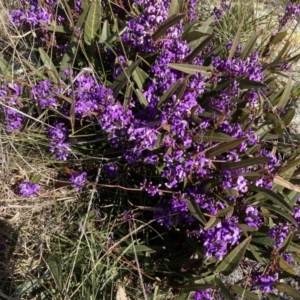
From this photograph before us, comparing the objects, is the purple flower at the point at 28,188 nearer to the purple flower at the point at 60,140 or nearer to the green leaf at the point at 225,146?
the purple flower at the point at 60,140

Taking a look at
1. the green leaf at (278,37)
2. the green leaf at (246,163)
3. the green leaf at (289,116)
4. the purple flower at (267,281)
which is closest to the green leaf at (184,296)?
the purple flower at (267,281)

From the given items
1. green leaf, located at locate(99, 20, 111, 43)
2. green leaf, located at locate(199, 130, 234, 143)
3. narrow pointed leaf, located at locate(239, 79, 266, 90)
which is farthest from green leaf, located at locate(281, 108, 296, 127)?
green leaf, located at locate(99, 20, 111, 43)

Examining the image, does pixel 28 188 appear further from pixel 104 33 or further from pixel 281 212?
pixel 281 212

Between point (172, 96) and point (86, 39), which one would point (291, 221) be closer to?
point (172, 96)

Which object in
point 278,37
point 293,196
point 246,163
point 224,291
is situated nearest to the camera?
point 246,163

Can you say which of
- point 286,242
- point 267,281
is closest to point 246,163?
point 286,242

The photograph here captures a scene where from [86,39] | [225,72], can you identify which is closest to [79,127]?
[86,39]

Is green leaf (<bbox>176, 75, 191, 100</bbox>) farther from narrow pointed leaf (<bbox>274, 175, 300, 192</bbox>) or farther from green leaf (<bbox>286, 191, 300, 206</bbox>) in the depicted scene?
green leaf (<bbox>286, 191, 300, 206</bbox>)
